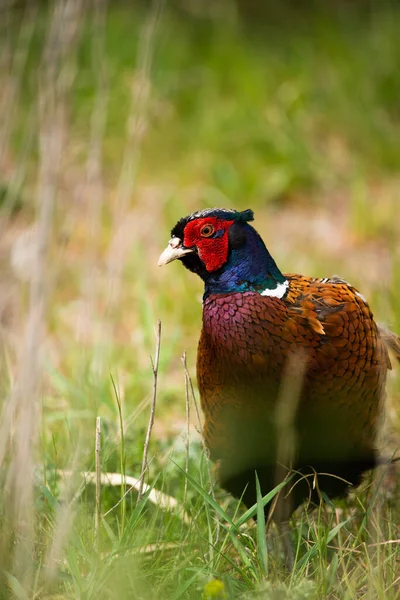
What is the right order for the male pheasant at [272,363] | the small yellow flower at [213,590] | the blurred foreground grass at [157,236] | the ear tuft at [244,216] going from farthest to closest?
the ear tuft at [244,216] → the male pheasant at [272,363] → the blurred foreground grass at [157,236] → the small yellow flower at [213,590]

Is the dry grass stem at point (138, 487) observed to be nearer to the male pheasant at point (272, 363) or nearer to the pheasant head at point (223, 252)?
the male pheasant at point (272, 363)

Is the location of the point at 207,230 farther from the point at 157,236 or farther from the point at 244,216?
the point at 157,236

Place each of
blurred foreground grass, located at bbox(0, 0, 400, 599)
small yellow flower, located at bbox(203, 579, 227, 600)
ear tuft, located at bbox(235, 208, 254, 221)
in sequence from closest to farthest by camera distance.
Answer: small yellow flower, located at bbox(203, 579, 227, 600) → blurred foreground grass, located at bbox(0, 0, 400, 599) → ear tuft, located at bbox(235, 208, 254, 221)

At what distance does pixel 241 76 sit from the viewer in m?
5.63

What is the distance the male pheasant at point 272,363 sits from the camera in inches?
84.0

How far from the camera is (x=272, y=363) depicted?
6.93ft

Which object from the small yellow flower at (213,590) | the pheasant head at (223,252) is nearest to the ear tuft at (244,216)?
the pheasant head at (223,252)

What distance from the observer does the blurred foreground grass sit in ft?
6.05

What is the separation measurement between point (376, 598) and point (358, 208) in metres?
3.04

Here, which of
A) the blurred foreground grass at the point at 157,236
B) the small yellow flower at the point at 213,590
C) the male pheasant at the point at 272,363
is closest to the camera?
the small yellow flower at the point at 213,590

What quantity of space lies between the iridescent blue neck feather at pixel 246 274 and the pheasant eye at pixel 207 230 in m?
0.07

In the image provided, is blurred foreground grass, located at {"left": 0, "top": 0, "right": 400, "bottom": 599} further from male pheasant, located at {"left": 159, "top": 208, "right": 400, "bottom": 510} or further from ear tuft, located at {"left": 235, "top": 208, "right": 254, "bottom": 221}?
ear tuft, located at {"left": 235, "top": 208, "right": 254, "bottom": 221}

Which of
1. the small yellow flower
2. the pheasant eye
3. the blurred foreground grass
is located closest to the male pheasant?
the pheasant eye

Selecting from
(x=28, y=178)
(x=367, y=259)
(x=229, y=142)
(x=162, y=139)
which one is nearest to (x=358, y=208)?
(x=367, y=259)
